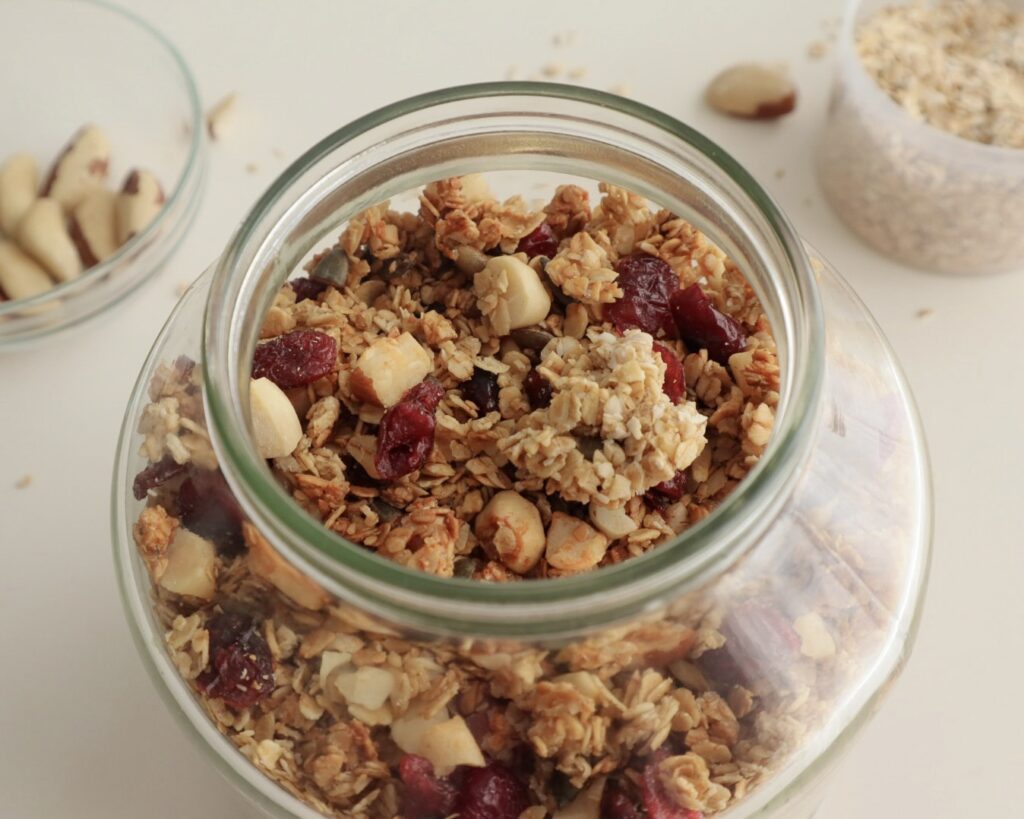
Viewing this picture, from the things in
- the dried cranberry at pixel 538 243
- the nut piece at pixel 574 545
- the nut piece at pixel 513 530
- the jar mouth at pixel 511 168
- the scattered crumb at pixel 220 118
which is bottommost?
the scattered crumb at pixel 220 118

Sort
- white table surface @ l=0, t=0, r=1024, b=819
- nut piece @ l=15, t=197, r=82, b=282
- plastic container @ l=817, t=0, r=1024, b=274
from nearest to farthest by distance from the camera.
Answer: white table surface @ l=0, t=0, r=1024, b=819 < plastic container @ l=817, t=0, r=1024, b=274 < nut piece @ l=15, t=197, r=82, b=282

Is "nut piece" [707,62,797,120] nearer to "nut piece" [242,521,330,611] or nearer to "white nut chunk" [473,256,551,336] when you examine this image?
"white nut chunk" [473,256,551,336]

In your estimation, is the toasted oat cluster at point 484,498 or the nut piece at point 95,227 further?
the nut piece at point 95,227

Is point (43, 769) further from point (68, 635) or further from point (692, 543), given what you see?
point (692, 543)

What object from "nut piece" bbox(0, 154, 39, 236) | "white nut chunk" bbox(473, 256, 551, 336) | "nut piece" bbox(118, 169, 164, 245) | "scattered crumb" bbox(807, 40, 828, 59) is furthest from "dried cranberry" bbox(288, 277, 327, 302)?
"scattered crumb" bbox(807, 40, 828, 59)

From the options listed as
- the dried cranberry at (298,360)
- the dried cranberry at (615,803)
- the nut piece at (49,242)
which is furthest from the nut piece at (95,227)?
the dried cranberry at (615,803)

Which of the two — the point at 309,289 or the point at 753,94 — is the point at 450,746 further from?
the point at 753,94

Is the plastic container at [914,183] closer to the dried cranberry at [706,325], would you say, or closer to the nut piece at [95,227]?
the dried cranberry at [706,325]

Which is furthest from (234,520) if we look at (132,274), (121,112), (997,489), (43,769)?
(121,112)
